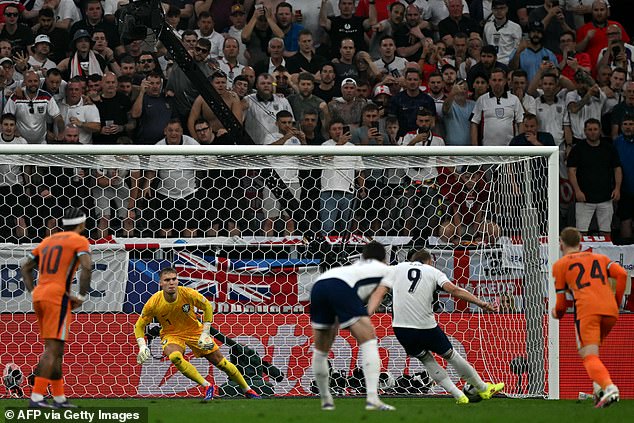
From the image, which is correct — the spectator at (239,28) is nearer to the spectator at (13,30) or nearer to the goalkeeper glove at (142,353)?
the spectator at (13,30)

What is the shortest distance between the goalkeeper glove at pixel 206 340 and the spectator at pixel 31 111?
4.40 meters

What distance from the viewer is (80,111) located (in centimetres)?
1639

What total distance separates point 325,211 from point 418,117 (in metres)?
2.77

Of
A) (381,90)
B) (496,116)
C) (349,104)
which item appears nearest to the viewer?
(349,104)

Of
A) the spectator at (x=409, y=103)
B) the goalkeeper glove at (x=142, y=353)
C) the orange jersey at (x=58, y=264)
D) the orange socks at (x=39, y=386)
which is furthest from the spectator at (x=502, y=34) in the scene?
the orange socks at (x=39, y=386)

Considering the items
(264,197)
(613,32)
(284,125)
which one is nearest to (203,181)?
(264,197)

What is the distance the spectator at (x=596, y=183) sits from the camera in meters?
17.0

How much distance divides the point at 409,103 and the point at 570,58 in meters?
3.31

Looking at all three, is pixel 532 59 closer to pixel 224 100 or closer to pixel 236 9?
pixel 236 9

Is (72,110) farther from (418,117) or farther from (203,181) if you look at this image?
(418,117)

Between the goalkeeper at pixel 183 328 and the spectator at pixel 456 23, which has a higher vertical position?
the spectator at pixel 456 23

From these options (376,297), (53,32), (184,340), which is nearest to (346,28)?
(53,32)

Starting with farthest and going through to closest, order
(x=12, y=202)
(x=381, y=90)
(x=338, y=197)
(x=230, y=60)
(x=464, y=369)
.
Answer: (x=230, y=60), (x=381, y=90), (x=338, y=197), (x=12, y=202), (x=464, y=369)

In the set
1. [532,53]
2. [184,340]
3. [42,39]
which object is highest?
[532,53]
